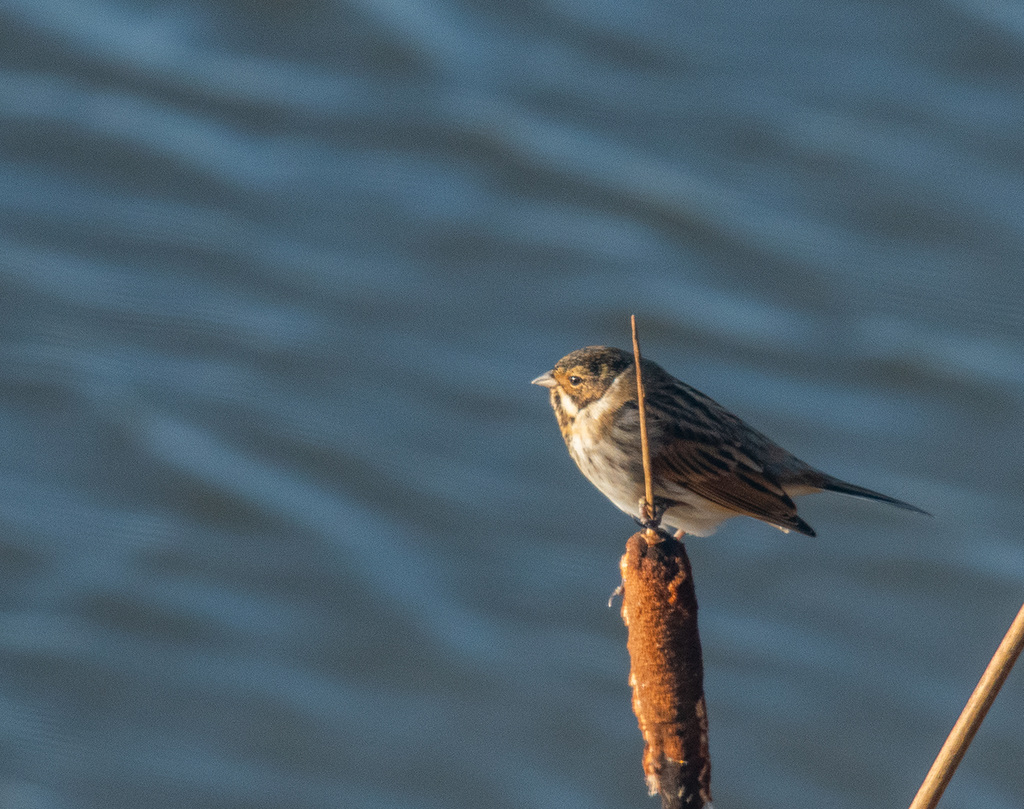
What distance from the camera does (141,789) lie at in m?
8.50

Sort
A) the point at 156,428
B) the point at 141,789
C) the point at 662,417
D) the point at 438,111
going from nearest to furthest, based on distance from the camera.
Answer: the point at 662,417
the point at 141,789
the point at 156,428
the point at 438,111

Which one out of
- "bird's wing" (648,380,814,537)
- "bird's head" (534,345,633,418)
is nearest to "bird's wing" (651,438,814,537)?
"bird's wing" (648,380,814,537)

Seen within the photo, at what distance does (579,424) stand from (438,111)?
625 centimetres

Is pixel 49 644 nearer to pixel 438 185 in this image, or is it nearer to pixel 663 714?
pixel 438 185

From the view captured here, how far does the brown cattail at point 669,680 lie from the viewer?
2977mm

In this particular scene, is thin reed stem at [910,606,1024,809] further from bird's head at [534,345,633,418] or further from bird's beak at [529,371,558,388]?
bird's beak at [529,371,558,388]

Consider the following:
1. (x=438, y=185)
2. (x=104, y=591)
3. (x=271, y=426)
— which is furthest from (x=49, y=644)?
(x=438, y=185)

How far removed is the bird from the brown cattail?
2110mm

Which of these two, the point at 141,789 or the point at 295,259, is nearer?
the point at 141,789

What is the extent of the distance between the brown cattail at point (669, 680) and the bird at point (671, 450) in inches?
83.1

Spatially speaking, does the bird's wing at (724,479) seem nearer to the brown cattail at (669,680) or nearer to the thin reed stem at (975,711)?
the brown cattail at (669,680)

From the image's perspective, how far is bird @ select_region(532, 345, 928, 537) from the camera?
17.5 ft

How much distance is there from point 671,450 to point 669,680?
2.72m

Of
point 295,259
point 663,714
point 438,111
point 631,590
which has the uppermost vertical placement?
point 438,111
